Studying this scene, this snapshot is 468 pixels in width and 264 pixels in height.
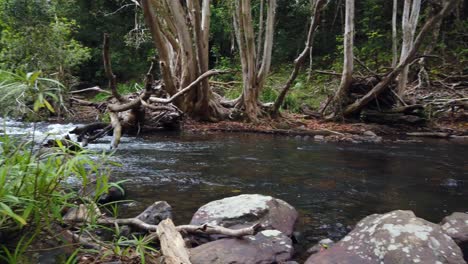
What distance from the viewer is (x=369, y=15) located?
2031cm

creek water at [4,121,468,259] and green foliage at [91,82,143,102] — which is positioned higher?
green foliage at [91,82,143,102]

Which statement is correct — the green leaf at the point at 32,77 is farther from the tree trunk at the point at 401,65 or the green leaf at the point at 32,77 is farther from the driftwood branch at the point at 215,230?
the tree trunk at the point at 401,65

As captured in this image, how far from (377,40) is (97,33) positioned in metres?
15.3

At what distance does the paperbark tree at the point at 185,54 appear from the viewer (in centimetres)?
1117

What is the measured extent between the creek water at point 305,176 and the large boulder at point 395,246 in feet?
1.40

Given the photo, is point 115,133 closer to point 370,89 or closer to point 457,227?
point 457,227

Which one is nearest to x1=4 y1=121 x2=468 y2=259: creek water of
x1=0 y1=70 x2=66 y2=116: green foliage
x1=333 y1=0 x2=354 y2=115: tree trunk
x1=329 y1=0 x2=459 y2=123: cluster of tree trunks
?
x1=0 y1=70 x2=66 y2=116: green foliage

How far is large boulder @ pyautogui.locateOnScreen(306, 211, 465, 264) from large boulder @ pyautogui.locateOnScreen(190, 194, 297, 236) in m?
0.64

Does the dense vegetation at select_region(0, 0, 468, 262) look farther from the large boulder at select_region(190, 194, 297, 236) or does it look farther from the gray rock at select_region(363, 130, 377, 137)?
the gray rock at select_region(363, 130, 377, 137)

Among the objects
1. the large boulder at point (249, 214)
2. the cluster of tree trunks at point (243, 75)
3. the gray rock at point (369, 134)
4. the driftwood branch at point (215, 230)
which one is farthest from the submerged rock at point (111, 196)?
the gray rock at point (369, 134)

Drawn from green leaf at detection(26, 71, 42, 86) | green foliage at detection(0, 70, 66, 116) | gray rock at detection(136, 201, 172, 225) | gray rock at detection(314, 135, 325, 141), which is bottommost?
gray rock at detection(314, 135, 325, 141)

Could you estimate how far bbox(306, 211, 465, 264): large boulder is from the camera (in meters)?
3.14

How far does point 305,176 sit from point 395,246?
10.4 feet

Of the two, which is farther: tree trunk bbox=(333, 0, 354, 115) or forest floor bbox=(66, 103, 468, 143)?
tree trunk bbox=(333, 0, 354, 115)
